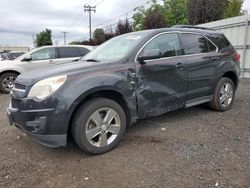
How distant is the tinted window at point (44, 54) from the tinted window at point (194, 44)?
21.3 ft

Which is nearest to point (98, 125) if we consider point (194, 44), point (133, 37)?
point (133, 37)

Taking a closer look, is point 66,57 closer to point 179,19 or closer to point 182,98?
point 182,98

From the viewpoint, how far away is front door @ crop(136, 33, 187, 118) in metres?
4.25

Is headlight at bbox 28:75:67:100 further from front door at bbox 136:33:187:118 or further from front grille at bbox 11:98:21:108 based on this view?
front door at bbox 136:33:187:118

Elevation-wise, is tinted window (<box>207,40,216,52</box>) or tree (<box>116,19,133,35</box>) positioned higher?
tree (<box>116,19,133,35</box>)

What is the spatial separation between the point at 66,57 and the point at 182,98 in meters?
6.70

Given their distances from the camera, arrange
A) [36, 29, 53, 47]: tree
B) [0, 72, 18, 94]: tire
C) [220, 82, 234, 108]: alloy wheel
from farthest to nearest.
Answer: [36, 29, 53, 47]: tree, [0, 72, 18, 94]: tire, [220, 82, 234, 108]: alloy wheel

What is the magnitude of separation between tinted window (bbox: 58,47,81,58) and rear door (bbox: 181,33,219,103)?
631cm

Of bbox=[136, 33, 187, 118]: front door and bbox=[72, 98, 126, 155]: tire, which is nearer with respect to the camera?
bbox=[72, 98, 126, 155]: tire

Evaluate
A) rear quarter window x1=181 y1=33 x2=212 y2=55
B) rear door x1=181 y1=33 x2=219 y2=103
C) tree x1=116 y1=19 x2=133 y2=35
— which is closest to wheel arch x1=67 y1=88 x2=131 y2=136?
rear door x1=181 y1=33 x2=219 y2=103

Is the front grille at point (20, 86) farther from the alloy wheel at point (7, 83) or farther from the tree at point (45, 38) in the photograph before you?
the tree at point (45, 38)

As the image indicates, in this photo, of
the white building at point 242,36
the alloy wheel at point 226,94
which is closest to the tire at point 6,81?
the alloy wheel at point 226,94

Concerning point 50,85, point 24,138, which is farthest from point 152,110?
point 24,138

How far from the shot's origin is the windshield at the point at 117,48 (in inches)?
171
